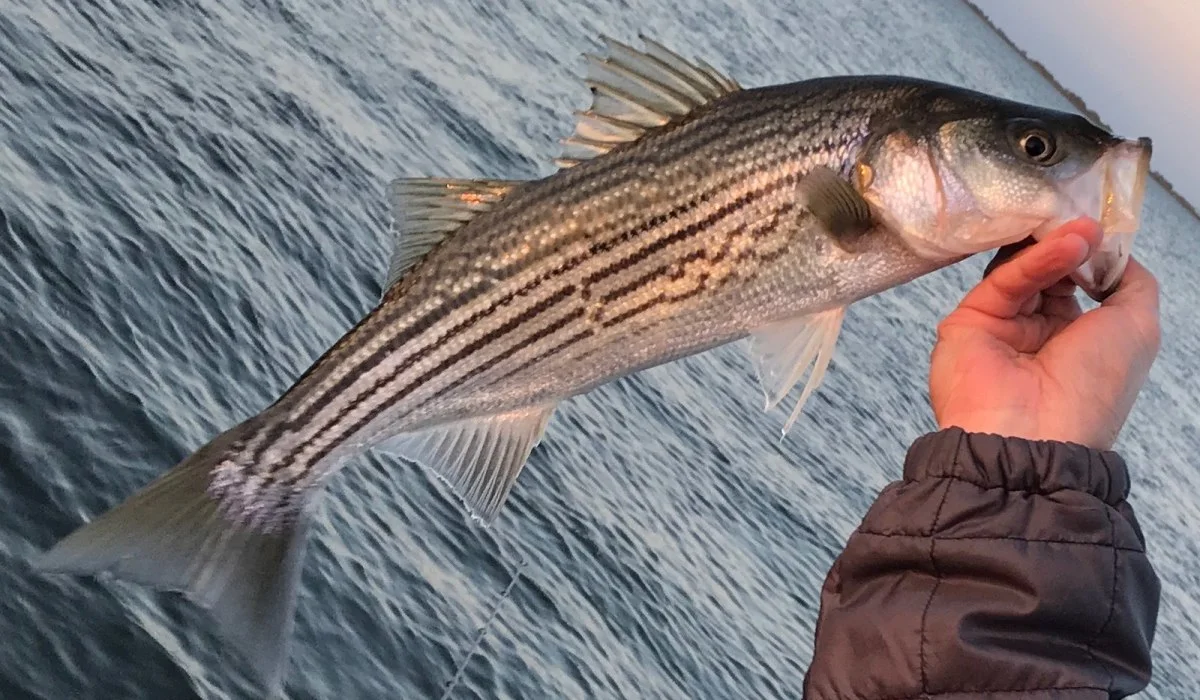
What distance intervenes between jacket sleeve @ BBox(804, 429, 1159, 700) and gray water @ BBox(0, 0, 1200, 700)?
14.2ft

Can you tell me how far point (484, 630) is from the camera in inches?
426

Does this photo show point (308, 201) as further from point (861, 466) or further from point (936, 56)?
point (936, 56)

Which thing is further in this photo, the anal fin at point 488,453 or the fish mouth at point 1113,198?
the anal fin at point 488,453

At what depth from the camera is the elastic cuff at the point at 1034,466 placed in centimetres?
354

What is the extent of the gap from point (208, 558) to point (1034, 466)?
2.68 metres

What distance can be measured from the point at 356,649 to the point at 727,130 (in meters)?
6.82

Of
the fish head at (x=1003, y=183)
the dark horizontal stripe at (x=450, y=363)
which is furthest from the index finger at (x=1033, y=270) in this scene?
the dark horizontal stripe at (x=450, y=363)

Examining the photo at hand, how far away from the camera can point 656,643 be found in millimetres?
12664

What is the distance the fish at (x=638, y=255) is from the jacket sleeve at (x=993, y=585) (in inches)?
23.5

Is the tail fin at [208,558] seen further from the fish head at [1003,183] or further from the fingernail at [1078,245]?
the fingernail at [1078,245]

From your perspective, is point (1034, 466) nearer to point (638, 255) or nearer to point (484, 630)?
point (638, 255)

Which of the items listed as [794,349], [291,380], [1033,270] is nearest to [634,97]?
[794,349]

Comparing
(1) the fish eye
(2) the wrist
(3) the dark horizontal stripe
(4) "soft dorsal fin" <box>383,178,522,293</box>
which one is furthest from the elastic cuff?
(4) "soft dorsal fin" <box>383,178,522,293</box>

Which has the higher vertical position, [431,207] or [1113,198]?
[1113,198]
